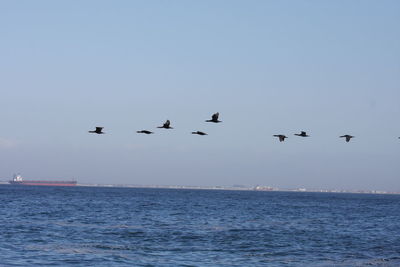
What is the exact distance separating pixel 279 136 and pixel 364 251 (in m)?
10.8

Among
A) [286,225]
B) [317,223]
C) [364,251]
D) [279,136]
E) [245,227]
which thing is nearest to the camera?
[279,136]

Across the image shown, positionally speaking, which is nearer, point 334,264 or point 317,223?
point 334,264

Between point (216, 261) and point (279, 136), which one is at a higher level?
point (279, 136)

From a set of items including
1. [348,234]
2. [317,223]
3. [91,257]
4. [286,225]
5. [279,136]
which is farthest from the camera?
A: [317,223]

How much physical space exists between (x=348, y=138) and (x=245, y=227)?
857 inches

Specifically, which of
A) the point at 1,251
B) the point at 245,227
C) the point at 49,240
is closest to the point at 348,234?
the point at 245,227

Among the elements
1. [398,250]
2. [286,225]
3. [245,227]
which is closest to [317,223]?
[286,225]

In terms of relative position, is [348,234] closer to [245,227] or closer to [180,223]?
[245,227]

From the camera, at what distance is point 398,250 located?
156 ft

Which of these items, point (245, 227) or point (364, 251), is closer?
point (364, 251)

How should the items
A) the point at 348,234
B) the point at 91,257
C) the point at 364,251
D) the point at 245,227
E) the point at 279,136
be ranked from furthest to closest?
the point at 245,227
the point at 348,234
the point at 364,251
the point at 279,136
the point at 91,257

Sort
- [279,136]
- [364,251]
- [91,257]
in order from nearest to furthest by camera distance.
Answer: [91,257], [279,136], [364,251]

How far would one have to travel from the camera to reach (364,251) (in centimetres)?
4691

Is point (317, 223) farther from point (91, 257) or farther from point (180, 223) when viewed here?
point (91, 257)
